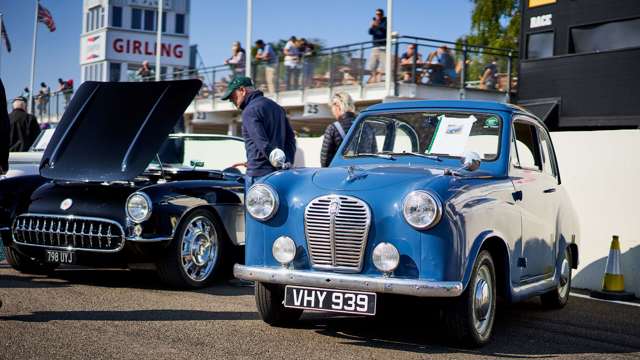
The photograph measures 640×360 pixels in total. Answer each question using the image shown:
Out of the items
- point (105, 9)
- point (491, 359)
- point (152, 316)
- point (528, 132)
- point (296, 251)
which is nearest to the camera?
point (491, 359)

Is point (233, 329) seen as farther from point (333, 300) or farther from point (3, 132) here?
point (3, 132)

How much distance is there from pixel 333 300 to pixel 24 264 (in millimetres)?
4379

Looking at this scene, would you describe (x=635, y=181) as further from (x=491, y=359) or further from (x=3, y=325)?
(x=3, y=325)

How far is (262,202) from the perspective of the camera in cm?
639

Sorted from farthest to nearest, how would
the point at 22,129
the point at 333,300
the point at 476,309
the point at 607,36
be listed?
the point at 22,129
the point at 607,36
the point at 476,309
the point at 333,300

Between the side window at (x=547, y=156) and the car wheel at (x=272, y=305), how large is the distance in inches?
104

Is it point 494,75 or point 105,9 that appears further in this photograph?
point 105,9

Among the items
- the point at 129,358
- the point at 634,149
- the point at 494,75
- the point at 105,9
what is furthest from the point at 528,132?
the point at 105,9

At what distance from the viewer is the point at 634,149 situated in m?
9.41

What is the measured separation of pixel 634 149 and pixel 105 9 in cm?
5190

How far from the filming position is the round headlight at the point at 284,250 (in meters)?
6.23

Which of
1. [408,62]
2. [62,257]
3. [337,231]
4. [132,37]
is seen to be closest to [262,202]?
[337,231]

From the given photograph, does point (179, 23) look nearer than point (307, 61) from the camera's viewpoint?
No

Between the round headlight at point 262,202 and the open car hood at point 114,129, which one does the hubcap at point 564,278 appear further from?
the open car hood at point 114,129
